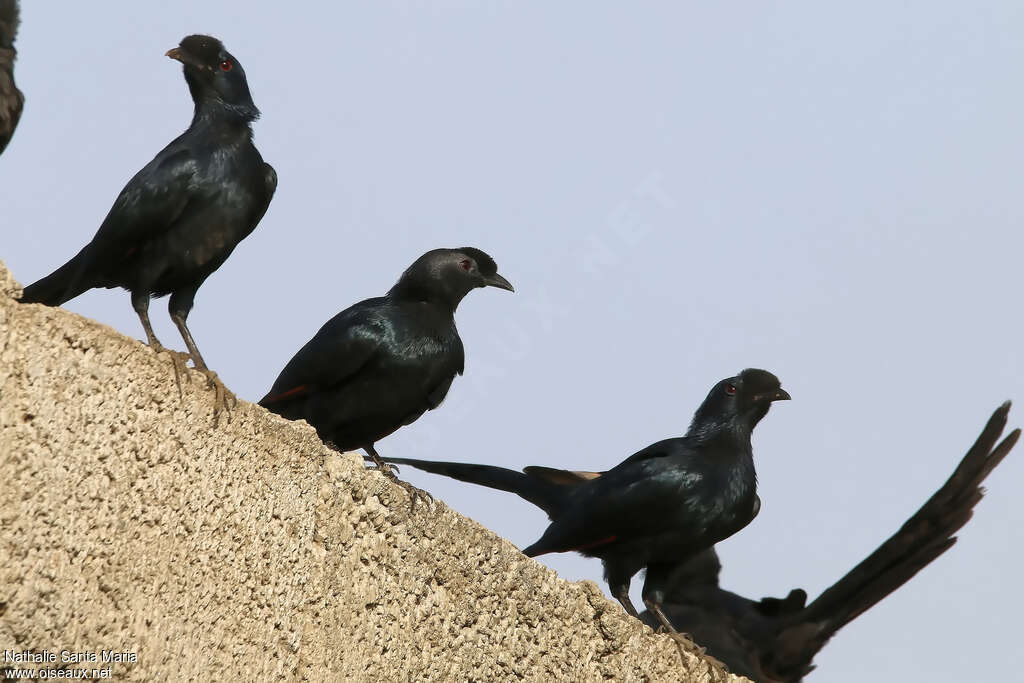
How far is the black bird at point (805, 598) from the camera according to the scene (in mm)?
7152

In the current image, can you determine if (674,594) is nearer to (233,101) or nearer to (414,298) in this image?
(414,298)

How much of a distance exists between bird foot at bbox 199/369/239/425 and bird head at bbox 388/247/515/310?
2.26 meters

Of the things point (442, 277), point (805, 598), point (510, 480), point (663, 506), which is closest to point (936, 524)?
point (805, 598)

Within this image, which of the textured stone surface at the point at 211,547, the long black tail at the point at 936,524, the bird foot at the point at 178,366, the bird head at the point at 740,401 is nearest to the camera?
the textured stone surface at the point at 211,547

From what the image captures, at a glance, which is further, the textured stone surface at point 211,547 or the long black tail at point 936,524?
the long black tail at point 936,524

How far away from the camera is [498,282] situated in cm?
683

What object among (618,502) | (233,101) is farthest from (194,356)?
(618,502)

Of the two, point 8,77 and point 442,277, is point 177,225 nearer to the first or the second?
point 8,77

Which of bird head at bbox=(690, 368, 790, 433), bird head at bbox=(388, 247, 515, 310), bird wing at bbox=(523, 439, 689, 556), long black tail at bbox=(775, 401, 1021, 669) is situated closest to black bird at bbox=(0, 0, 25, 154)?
bird head at bbox=(388, 247, 515, 310)

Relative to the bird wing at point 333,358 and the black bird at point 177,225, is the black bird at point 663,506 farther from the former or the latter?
the black bird at point 177,225

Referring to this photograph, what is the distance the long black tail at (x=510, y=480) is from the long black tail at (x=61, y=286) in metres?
2.51

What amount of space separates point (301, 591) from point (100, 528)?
29.9 inches

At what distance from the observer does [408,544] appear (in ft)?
15.7

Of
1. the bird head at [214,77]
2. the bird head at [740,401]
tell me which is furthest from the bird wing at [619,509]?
the bird head at [214,77]
